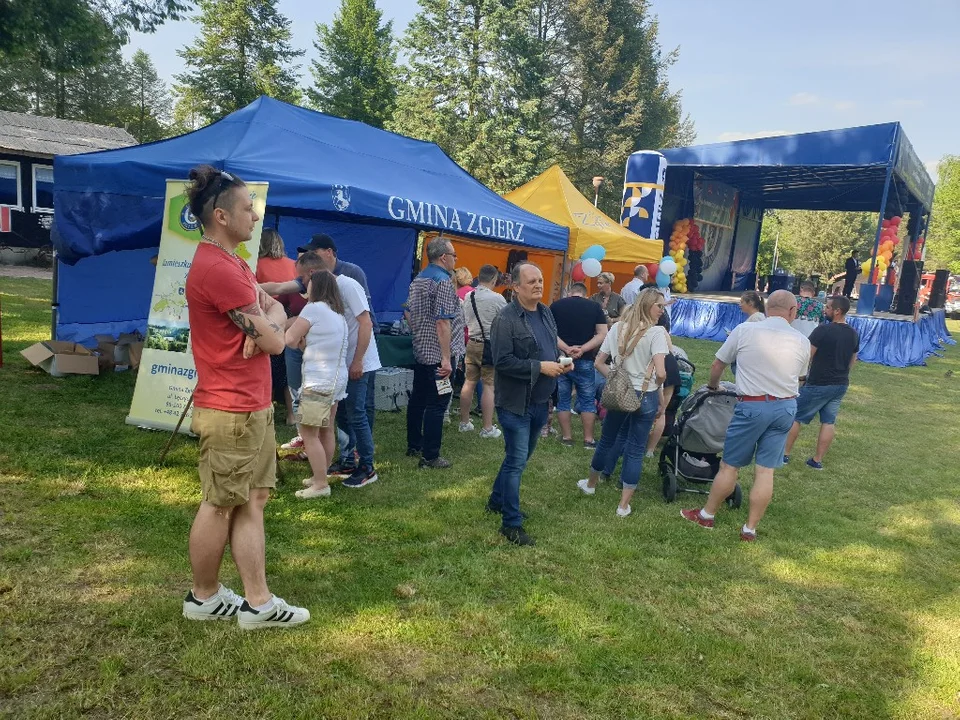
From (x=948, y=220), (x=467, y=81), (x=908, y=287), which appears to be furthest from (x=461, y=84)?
(x=948, y=220)

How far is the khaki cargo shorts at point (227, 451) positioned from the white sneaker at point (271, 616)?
1.79 feet

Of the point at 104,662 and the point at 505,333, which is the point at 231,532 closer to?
the point at 104,662

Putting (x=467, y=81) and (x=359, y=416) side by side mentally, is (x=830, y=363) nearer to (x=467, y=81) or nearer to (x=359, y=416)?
(x=359, y=416)

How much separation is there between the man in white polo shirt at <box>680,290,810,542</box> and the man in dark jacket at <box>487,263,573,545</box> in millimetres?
1370

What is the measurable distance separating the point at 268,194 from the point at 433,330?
1.76 meters

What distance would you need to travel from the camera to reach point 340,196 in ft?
18.4

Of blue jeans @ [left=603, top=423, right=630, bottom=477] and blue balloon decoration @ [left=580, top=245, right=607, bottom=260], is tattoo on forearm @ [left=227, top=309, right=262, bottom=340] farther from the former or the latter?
blue balloon decoration @ [left=580, top=245, right=607, bottom=260]

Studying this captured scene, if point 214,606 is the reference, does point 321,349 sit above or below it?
above

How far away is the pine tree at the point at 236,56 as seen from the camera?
97.6 ft

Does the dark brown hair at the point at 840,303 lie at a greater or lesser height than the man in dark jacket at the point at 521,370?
greater

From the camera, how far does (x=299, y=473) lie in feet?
16.1

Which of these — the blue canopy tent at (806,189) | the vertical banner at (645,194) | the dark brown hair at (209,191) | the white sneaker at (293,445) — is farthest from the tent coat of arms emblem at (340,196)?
the blue canopy tent at (806,189)

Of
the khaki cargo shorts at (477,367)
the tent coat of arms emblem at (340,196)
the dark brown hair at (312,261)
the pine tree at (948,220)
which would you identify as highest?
the pine tree at (948,220)

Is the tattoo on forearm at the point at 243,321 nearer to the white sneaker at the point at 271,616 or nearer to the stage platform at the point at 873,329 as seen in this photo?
the white sneaker at the point at 271,616
